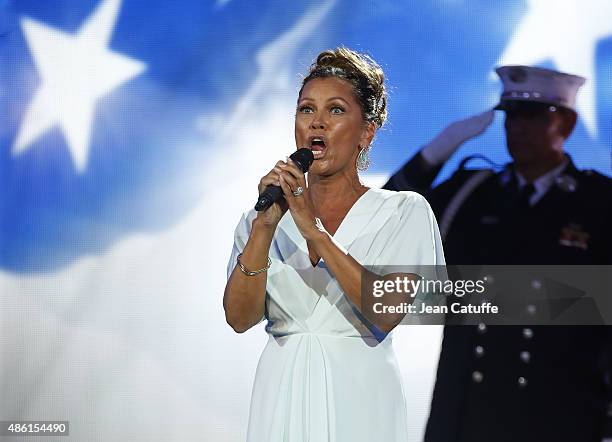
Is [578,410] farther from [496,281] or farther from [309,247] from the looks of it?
A: [309,247]

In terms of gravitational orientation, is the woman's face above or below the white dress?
above

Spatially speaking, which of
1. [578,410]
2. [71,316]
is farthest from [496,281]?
[71,316]

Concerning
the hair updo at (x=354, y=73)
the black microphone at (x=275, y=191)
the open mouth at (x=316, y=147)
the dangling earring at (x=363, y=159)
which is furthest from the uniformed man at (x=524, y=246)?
the black microphone at (x=275, y=191)

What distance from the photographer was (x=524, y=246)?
2609mm

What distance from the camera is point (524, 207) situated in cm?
264

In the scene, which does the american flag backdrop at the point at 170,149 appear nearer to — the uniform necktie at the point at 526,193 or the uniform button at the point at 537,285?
the uniform necktie at the point at 526,193

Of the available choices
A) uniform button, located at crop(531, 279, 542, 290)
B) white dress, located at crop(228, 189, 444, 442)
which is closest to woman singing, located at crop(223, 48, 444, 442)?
white dress, located at crop(228, 189, 444, 442)

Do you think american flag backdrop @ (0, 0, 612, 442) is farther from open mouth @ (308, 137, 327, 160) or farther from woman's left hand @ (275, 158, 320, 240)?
woman's left hand @ (275, 158, 320, 240)

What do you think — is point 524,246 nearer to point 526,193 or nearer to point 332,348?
point 526,193

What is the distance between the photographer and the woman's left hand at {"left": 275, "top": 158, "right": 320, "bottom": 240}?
1454mm

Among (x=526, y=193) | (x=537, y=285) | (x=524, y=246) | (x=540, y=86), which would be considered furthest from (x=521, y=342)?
(x=540, y=86)

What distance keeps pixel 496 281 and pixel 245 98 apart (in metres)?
1.03

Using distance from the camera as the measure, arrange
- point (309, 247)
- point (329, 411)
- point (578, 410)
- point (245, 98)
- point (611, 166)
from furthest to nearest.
A: point (245, 98), point (611, 166), point (578, 410), point (309, 247), point (329, 411)

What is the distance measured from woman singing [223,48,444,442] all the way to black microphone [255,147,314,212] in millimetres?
11
